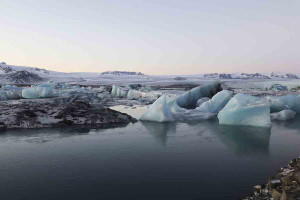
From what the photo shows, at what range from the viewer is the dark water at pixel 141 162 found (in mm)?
5414

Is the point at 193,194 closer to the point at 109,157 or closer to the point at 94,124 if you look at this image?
the point at 109,157

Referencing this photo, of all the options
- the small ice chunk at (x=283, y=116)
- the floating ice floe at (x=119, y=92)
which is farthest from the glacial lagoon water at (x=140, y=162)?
the floating ice floe at (x=119, y=92)

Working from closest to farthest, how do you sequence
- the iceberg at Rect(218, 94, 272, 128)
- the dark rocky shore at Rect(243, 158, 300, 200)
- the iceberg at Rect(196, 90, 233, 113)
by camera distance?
the dark rocky shore at Rect(243, 158, 300, 200) → the iceberg at Rect(218, 94, 272, 128) → the iceberg at Rect(196, 90, 233, 113)

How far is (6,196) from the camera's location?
5.14 metres

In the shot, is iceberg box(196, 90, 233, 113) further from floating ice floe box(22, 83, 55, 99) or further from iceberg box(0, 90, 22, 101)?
iceberg box(0, 90, 22, 101)

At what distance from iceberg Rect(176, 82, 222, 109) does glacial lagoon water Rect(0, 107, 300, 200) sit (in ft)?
24.3

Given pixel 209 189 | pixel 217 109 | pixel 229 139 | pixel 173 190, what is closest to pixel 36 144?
pixel 173 190

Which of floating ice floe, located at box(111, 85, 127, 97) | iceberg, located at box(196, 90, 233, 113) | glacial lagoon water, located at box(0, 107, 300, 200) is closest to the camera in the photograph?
glacial lagoon water, located at box(0, 107, 300, 200)

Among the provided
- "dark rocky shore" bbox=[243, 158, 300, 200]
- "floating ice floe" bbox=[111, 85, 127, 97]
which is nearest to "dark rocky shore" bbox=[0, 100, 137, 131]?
"dark rocky shore" bbox=[243, 158, 300, 200]

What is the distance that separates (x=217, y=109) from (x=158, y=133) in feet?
22.4

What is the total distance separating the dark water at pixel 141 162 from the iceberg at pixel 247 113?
80cm

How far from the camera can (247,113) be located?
12273 mm

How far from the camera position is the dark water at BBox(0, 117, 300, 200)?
541 cm

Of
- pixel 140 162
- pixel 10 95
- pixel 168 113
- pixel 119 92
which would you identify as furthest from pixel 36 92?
pixel 140 162
